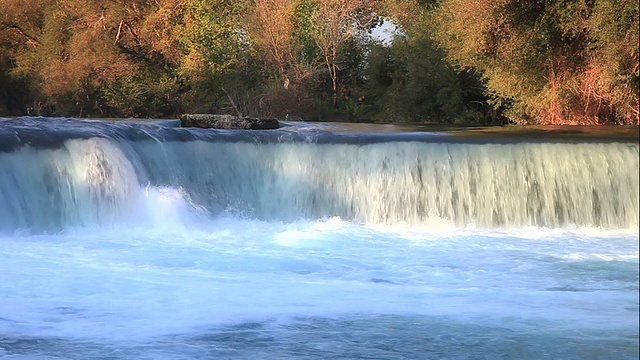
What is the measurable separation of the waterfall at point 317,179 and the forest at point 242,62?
10.4m

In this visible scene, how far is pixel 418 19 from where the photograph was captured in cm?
2991

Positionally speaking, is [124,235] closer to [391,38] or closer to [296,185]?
[296,185]

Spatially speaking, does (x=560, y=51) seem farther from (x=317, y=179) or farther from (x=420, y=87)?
(x=317, y=179)

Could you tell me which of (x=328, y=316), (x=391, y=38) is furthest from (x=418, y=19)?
→ (x=328, y=316)

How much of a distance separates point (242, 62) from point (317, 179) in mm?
19368

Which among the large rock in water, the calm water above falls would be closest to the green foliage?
the large rock in water

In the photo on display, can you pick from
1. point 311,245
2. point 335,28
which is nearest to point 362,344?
point 311,245

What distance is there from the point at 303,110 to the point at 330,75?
1.98 metres

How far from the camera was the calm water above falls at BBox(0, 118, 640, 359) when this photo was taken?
664 cm

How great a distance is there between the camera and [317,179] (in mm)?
13227

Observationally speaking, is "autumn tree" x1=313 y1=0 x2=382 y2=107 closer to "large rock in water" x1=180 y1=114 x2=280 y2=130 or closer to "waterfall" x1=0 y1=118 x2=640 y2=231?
A: "large rock in water" x1=180 y1=114 x2=280 y2=130

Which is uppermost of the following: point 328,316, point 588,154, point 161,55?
point 161,55

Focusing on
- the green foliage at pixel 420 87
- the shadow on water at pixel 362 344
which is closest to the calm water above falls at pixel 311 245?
the shadow on water at pixel 362 344

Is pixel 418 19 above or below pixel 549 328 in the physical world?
above
